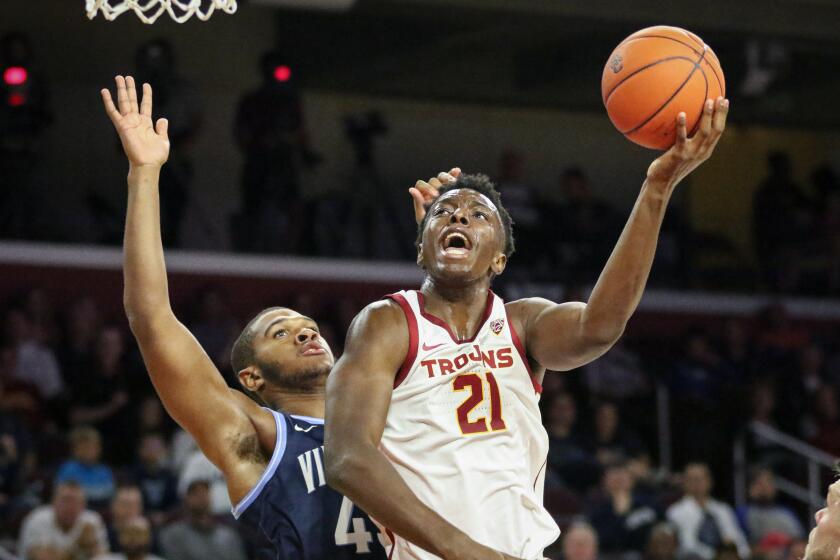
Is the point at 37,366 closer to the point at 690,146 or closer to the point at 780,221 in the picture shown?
the point at 690,146

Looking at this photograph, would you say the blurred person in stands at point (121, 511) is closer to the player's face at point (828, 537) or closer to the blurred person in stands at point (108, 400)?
the blurred person in stands at point (108, 400)

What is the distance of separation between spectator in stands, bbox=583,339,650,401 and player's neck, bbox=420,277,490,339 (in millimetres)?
8828

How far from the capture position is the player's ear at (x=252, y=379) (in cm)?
467

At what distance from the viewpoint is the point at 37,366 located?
11.0 m

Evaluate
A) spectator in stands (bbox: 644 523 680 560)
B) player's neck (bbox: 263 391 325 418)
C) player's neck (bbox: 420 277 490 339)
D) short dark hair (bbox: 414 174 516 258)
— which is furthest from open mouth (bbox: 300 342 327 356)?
spectator in stands (bbox: 644 523 680 560)

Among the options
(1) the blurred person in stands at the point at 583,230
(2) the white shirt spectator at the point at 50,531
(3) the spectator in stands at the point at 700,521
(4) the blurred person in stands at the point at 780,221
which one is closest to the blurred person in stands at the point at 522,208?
(1) the blurred person in stands at the point at 583,230

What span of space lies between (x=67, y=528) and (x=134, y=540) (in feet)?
1.91

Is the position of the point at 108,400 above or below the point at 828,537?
above

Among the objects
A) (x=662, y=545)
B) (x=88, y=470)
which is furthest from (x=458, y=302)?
(x=88, y=470)

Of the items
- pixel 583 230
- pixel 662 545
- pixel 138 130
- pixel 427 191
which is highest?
pixel 583 230

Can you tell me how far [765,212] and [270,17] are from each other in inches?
234

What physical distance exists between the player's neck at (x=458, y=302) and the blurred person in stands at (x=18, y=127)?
9.00 meters

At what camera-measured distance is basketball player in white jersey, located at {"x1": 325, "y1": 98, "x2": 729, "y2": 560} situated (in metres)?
3.47

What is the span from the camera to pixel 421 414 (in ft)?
12.0
